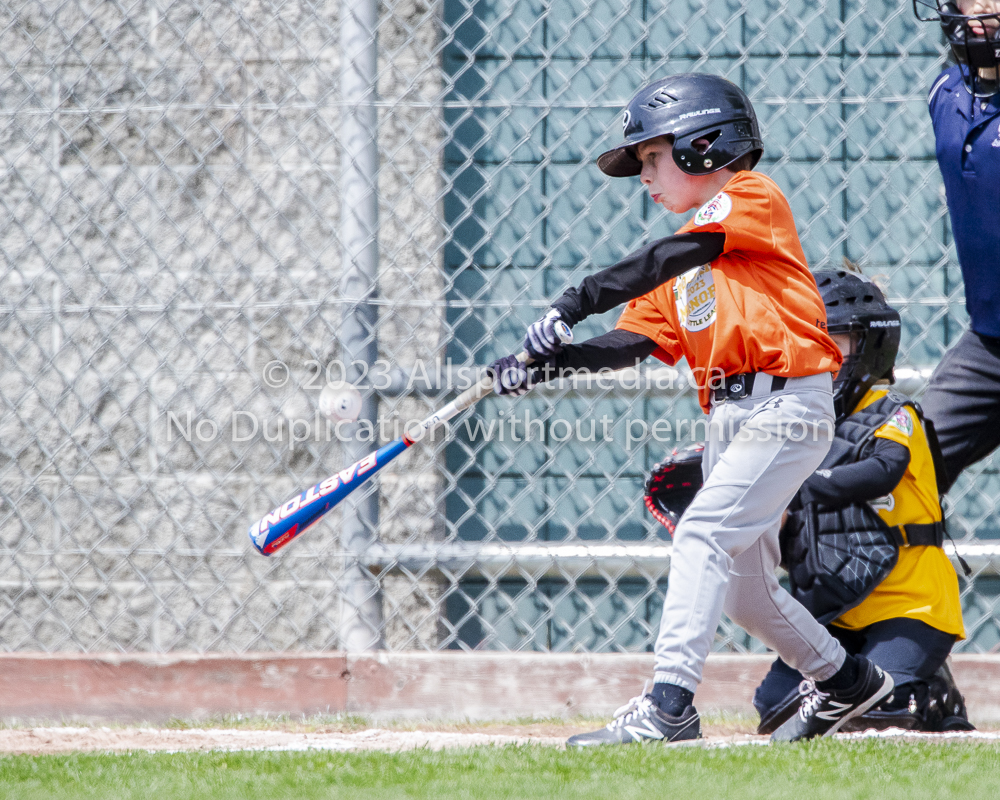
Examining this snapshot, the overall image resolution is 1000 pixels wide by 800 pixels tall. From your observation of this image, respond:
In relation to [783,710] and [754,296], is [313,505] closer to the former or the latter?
[754,296]

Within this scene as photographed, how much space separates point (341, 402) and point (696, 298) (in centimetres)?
119

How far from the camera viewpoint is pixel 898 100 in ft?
12.0

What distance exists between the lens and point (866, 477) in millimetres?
2717

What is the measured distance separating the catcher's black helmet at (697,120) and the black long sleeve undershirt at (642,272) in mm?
274

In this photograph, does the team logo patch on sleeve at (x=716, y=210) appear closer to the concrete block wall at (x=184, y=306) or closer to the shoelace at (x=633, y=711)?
the shoelace at (x=633, y=711)

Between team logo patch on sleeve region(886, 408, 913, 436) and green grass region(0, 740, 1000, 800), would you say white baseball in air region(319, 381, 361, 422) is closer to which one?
green grass region(0, 740, 1000, 800)

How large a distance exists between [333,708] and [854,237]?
7.99 feet

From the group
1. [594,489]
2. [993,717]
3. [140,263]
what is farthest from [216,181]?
[993,717]

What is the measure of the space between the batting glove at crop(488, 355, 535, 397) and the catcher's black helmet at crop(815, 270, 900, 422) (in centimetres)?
90

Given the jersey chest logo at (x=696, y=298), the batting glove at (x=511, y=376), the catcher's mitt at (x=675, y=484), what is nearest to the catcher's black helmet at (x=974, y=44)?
the jersey chest logo at (x=696, y=298)

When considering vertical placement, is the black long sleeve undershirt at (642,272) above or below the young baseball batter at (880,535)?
above

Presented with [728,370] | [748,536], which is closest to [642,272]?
[728,370]

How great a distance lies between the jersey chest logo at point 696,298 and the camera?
2.48 metres

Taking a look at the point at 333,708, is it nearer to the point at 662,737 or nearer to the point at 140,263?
the point at 662,737
